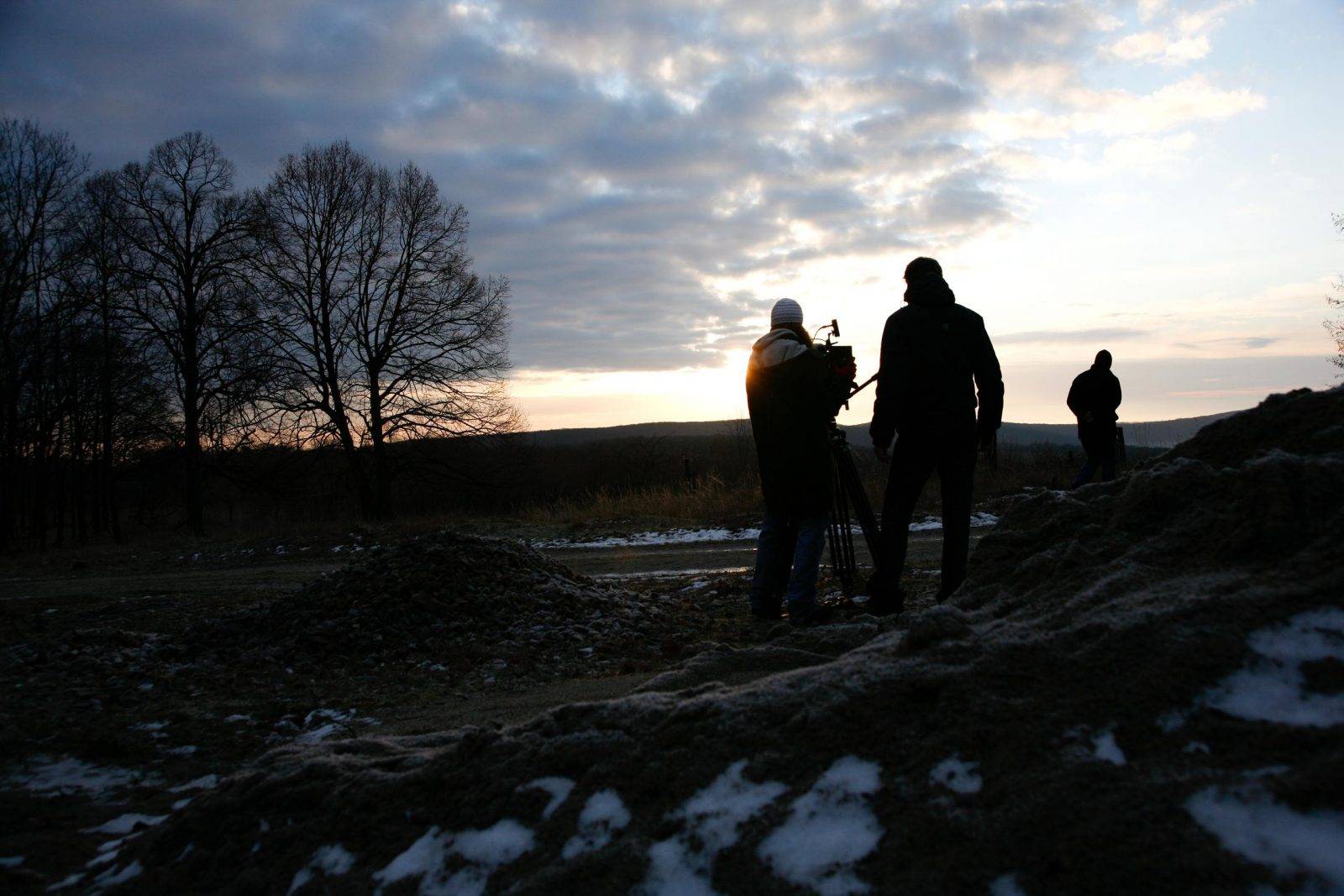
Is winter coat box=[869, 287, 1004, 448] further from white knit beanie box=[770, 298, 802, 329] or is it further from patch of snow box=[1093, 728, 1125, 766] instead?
patch of snow box=[1093, 728, 1125, 766]

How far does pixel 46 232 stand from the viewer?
2708cm

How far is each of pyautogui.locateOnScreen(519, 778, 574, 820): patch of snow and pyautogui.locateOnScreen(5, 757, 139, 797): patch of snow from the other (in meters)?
2.09

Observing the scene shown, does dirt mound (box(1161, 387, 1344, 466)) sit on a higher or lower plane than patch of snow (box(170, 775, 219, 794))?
higher

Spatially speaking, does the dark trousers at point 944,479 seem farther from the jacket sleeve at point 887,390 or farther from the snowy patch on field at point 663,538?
the snowy patch on field at point 663,538

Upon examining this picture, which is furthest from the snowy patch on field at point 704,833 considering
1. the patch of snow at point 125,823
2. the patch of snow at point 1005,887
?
the patch of snow at point 125,823

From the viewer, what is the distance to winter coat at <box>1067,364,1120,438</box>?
11.0 metres

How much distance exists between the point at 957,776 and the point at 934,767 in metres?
0.06

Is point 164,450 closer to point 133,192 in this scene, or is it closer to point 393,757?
point 133,192

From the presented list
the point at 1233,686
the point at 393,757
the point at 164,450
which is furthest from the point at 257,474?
the point at 1233,686

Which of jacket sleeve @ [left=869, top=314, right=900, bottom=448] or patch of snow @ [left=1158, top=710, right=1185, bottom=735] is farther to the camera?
jacket sleeve @ [left=869, top=314, right=900, bottom=448]

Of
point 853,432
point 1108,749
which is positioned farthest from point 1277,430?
point 853,432

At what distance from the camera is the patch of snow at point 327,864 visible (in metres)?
2.07

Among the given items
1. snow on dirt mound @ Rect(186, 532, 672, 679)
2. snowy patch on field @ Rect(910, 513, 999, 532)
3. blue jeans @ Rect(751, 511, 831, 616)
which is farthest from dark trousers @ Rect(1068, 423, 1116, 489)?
snow on dirt mound @ Rect(186, 532, 672, 679)

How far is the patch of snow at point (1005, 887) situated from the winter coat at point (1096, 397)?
10658mm
